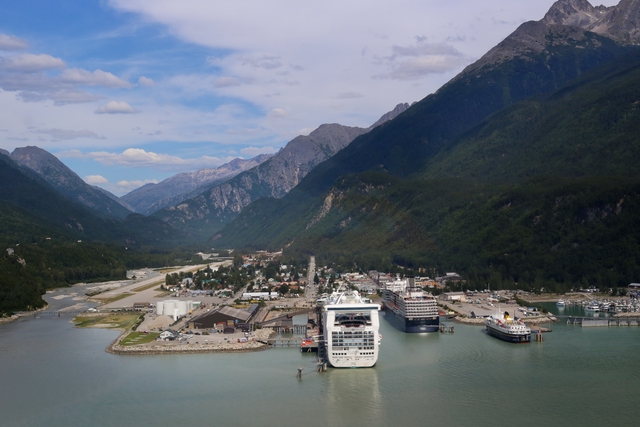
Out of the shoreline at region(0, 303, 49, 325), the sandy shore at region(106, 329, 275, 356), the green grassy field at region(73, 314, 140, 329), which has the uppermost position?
the shoreline at region(0, 303, 49, 325)

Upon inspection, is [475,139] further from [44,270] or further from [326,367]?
[326,367]

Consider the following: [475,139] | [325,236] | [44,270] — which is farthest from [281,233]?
[44,270]

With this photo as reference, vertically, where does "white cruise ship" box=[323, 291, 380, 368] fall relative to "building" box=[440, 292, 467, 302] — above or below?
below

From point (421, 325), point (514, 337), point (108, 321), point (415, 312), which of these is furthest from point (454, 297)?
point (108, 321)

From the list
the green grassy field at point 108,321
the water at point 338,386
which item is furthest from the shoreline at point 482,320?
the green grassy field at point 108,321

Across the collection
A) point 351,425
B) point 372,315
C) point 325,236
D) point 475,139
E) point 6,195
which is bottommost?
point 351,425

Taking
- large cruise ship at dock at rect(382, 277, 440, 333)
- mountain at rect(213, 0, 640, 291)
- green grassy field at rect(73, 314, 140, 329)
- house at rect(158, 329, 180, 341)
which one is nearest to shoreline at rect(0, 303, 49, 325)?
green grassy field at rect(73, 314, 140, 329)

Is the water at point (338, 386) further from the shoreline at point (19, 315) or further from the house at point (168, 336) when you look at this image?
the shoreline at point (19, 315)

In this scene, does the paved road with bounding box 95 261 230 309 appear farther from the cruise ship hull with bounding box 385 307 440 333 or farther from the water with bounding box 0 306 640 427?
the cruise ship hull with bounding box 385 307 440 333
